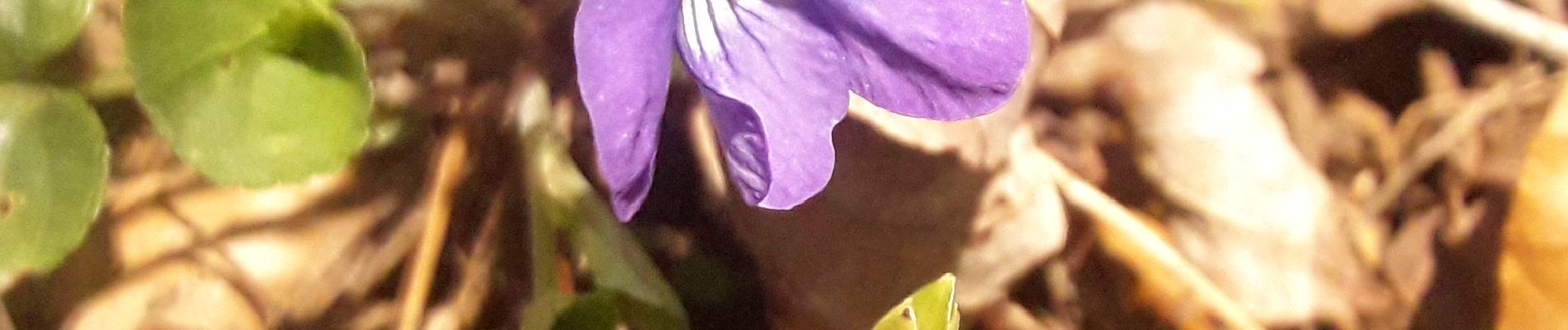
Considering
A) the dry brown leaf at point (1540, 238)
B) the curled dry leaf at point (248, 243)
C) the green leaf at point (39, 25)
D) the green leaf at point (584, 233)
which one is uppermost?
the dry brown leaf at point (1540, 238)

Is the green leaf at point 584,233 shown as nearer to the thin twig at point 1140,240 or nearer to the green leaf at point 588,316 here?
the green leaf at point 588,316

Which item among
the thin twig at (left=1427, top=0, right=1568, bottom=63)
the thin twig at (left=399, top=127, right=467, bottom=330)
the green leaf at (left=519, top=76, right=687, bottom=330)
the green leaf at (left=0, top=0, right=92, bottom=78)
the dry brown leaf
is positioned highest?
the thin twig at (left=1427, top=0, right=1568, bottom=63)

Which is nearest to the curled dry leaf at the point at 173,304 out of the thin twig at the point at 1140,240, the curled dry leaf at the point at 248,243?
the curled dry leaf at the point at 248,243

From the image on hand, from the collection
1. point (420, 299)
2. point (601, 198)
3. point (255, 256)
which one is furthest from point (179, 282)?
point (601, 198)

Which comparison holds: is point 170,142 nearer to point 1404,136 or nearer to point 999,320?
point 999,320

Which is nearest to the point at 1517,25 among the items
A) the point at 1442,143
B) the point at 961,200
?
the point at 1442,143

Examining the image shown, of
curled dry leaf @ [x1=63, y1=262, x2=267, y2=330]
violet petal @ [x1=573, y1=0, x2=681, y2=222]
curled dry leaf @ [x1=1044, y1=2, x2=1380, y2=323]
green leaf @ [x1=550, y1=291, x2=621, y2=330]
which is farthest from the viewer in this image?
curled dry leaf @ [x1=1044, y1=2, x2=1380, y2=323]

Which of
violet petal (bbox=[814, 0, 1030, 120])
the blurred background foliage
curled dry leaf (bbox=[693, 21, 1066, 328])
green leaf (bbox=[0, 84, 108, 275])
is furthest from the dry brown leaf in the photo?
green leaf (bbox=[0, 84, 108, 275])

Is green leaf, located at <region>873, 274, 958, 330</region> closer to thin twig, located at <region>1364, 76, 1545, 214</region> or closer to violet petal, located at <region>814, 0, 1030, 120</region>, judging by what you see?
violet petal, located at <region>814, 0, 1030, 120</region>
